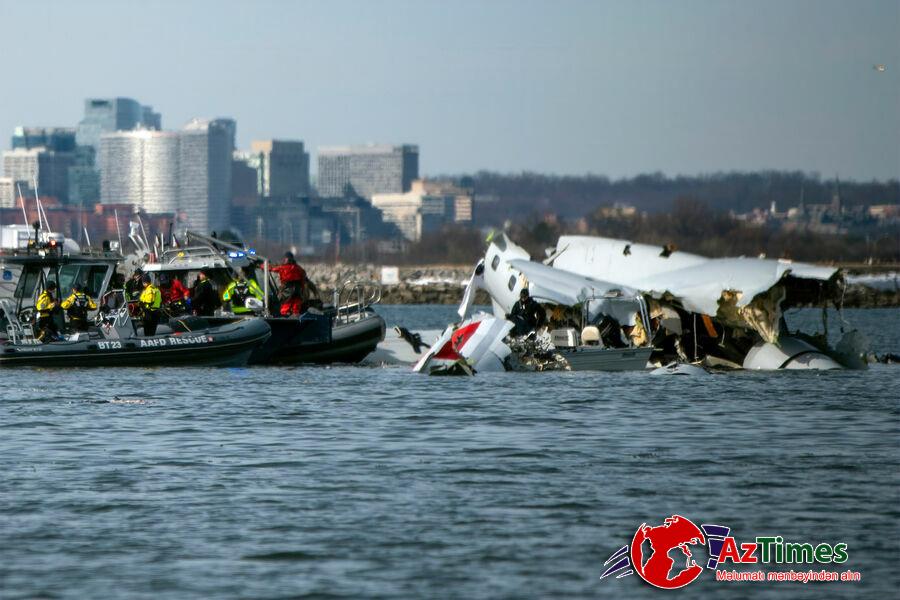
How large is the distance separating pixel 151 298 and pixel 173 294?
96.6 inches

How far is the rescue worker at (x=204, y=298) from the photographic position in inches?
1319

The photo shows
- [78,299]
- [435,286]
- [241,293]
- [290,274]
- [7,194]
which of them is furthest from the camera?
[7,194]

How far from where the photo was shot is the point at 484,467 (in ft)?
59.9

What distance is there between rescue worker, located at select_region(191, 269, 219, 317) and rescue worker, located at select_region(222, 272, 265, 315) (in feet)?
0.95

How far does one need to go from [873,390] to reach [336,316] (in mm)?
12275

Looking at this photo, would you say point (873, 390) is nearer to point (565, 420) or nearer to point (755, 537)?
point (565, 420)

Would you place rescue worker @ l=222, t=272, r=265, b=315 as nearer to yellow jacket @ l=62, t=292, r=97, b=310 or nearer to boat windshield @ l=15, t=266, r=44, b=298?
yellow jacket @ l=62, t=292, r=97, b=310

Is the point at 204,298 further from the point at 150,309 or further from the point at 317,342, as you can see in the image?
the point at 317,342

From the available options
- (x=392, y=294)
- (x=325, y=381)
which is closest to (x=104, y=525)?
(x=325, y=381)

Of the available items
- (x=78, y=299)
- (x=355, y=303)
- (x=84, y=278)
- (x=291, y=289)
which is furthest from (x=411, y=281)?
(x=78, y=299)

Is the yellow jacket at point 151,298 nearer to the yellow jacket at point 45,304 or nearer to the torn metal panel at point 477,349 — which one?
the yellow jacket at point 45,304

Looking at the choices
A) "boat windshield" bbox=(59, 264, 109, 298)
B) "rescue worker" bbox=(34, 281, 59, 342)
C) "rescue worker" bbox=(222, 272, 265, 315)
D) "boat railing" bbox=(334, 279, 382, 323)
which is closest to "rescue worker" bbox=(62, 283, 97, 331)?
"boat windshield" bbox=(59, 264, 109, 298)

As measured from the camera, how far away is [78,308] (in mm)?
31453

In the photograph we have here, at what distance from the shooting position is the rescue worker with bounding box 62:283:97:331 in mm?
31188
